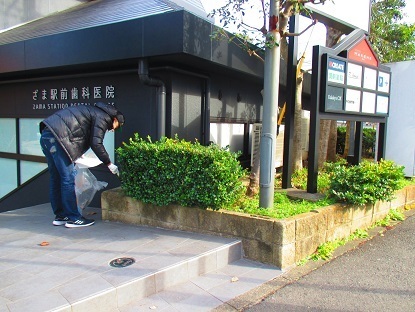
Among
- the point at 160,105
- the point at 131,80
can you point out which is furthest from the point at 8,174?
the point at 160,105

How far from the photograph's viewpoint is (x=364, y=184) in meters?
4.73

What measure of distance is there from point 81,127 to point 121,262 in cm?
202

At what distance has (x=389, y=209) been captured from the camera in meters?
5.63

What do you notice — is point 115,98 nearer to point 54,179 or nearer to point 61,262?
point 54,179

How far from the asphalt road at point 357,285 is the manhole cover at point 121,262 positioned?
47.9 inches

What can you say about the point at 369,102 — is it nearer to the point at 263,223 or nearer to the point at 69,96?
the point at 263,223

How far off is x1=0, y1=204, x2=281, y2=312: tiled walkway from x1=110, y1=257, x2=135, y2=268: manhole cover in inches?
2.2

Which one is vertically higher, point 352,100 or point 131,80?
point 131,80

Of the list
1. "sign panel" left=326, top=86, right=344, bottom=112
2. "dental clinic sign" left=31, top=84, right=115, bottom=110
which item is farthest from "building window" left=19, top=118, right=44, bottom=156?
"sign panel" left=326, top=86, right=344, bottom=112

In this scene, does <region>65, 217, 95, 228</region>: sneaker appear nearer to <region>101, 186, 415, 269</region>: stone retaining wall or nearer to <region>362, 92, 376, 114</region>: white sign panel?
<region>101, 186, 415, 269</region>: stone retaining wall

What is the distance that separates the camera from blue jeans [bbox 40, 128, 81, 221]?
15.0ft

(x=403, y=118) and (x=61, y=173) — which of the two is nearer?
(x=61, y=173)

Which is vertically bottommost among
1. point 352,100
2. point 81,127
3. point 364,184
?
point 364,184

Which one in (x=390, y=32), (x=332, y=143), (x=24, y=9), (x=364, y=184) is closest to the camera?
(x=364, y=184)
